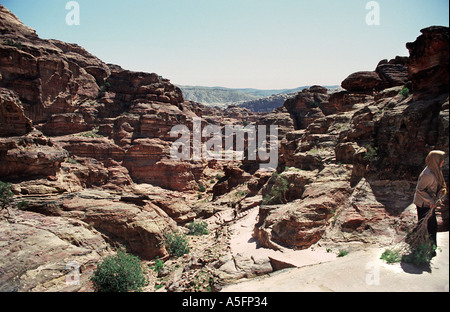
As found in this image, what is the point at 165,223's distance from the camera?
17.2m

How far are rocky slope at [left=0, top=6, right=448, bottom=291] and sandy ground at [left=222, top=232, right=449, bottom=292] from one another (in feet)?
4.57

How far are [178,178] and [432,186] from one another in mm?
26789

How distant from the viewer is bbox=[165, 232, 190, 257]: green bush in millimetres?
15712

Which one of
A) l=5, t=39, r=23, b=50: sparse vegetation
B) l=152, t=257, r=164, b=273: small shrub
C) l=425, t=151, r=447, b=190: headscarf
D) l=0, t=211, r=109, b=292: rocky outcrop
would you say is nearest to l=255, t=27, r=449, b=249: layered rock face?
l=425, t=151, r=447, b=190: headscarf

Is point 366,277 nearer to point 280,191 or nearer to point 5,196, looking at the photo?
point 280,191

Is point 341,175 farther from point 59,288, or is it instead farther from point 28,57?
point 28,57

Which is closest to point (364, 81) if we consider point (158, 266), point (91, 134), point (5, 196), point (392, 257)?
point (392, 257)

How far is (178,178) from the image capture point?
30172 mm

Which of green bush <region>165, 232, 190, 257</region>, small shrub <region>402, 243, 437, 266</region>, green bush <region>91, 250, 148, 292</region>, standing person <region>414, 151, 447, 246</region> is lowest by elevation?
green bush <region>165, 232, 190, 257</region>

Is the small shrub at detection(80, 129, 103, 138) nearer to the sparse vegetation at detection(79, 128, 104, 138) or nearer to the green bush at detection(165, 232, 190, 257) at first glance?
the sparse vegetation at detection(79, 128, 104, 138)

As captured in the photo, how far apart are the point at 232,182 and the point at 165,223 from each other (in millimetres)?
13338
